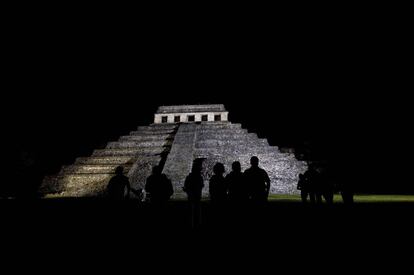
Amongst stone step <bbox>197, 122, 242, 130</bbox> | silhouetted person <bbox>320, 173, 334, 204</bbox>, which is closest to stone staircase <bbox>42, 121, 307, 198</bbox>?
stone step <bbox>197, 122, 242, 130</bbox>

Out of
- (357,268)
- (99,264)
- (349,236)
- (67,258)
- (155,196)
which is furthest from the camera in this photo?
(155,196)

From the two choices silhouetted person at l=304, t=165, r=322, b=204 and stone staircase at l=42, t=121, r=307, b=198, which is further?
stone staircase at l=42, t=121, r=307, b=198

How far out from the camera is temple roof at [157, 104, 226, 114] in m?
38.4

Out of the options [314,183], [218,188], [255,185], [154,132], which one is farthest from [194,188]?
[154,132]

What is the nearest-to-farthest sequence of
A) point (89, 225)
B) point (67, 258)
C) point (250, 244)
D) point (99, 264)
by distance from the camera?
point (99, 264) → point (67, 258) → point (250, 244) → point (89, 225)

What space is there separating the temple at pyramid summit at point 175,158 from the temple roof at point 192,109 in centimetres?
321

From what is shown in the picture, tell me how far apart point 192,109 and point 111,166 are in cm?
1584

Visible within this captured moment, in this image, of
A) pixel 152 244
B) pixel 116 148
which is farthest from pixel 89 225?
pixel 116 148

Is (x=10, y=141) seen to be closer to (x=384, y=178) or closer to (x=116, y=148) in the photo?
(x=116, y=148)

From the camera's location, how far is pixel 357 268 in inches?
166

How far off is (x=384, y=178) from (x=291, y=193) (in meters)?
14.3

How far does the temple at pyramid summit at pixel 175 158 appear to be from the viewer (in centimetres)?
2270

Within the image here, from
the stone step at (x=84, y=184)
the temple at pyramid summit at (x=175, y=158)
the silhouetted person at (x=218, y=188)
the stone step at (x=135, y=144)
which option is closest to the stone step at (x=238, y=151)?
the temple at pyramid summit at (x=175, y=158)

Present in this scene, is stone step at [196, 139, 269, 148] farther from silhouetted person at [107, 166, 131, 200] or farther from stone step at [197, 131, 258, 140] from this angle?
silhouetted person at [107, 166, 131, 200]
